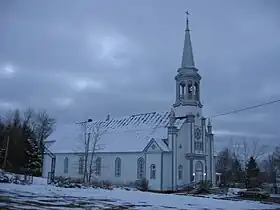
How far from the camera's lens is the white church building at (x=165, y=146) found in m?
47.8

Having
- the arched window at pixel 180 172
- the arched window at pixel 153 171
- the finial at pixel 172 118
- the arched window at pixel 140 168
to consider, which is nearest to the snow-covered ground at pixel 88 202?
the arched window at pixel 153 171

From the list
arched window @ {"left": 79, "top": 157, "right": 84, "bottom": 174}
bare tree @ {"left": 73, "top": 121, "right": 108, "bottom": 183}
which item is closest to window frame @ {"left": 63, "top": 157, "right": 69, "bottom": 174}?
bare tree @ {"left": 73, "top": 121, "right": 108, "bottom": 183}

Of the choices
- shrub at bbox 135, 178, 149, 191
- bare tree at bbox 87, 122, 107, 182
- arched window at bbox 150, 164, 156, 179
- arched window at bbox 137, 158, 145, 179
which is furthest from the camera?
bare tree at bbox 87, 122, 107, 182

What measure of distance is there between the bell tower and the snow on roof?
74.3 inches

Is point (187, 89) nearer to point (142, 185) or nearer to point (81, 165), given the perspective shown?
point (142, 185)

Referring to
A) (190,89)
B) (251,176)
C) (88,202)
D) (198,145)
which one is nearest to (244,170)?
(251,176)

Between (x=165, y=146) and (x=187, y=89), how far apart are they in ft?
28.1

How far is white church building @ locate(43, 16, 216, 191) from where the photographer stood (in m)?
47.8

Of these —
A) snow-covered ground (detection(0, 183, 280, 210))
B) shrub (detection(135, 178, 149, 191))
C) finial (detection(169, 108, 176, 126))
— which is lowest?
snow-covered ground (detection(0, 183, 280, 210))

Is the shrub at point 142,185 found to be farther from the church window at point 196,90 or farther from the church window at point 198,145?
the church window at point 196,90

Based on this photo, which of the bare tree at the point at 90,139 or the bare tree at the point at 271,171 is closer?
the bare tree at the point at 90,139

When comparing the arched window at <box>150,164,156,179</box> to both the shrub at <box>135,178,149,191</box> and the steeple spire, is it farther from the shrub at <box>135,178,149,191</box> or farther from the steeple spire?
the steeple spire

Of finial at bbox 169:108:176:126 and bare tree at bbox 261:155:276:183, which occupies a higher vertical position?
finial at bbox 169:108:176:126

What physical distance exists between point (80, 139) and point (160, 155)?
19222 millimetres
